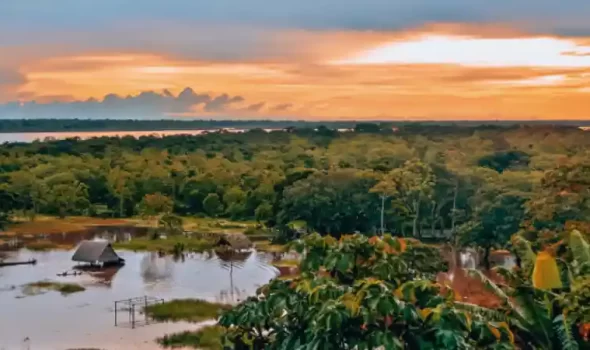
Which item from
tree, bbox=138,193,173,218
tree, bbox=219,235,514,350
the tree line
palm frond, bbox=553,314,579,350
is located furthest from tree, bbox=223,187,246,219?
palm frond, bbox=553,314,579,350

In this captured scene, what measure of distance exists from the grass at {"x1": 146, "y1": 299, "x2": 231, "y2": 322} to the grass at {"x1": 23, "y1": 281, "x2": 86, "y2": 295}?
13.1 ft

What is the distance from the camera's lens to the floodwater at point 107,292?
1878 cm

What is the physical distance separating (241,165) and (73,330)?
3672 cm

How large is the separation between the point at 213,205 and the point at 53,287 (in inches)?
755

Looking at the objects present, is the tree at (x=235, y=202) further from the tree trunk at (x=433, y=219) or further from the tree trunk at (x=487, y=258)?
the tree trunk at (x=487, y=258)

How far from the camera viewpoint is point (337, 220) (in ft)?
112

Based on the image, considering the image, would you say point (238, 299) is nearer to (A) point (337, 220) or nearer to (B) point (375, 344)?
(A) point (337, 220)

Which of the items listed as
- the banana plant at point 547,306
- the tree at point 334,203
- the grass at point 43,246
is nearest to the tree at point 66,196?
the grass at point 43,246

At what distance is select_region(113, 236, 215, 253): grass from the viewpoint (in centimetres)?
3344

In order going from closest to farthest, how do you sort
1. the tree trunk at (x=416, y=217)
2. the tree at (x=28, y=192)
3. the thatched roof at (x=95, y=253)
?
the thatched roof at (x=95, y=253) < the tree trunk at (x=416, y=217) < the tree at (x=28, y=192)

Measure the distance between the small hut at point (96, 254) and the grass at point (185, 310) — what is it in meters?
6.89

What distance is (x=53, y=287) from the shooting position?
82.5 feet

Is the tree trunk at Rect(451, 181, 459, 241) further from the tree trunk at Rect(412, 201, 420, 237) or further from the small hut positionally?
the small hut

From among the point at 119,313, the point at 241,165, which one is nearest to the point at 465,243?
the point at 119,313
